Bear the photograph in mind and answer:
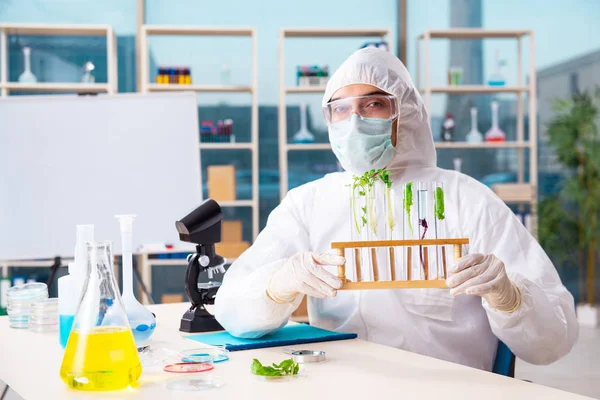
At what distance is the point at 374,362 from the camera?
1602 mm

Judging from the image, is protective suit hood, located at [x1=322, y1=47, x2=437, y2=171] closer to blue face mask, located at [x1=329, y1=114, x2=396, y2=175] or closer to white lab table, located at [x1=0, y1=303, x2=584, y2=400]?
blue face mask, located at [x1=329, y1=114, x2=396, y2=175]

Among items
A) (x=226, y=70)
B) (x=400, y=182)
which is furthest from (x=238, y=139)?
(x=400, y=182)

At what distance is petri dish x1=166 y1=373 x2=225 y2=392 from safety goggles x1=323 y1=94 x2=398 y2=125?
3.07ft

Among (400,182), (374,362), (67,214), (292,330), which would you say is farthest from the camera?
(67,214)

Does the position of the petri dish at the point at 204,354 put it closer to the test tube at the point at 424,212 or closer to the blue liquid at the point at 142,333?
the blue liquid at the point at 142,333

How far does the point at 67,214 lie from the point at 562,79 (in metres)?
4.71

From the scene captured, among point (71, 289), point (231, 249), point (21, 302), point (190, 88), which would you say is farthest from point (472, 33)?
point (71, 289)

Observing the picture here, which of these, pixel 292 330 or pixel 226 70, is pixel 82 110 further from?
pixel 226 70

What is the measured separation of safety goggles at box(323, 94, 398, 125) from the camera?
2.11 meters

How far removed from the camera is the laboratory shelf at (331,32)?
5.92m

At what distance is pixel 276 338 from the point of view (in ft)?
6.18

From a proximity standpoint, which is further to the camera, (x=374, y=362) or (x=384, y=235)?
(x=384, y=235)

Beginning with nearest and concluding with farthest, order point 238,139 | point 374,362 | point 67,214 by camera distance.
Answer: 1. point 374,362
2. point 67,214
3. point 238,139

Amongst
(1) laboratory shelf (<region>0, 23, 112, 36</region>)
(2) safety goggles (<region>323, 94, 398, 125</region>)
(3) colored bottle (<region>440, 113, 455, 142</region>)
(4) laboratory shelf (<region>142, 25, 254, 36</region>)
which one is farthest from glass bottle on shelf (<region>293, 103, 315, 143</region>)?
(2) safety goggles (<region>323, 94, 398, 125</region>)
